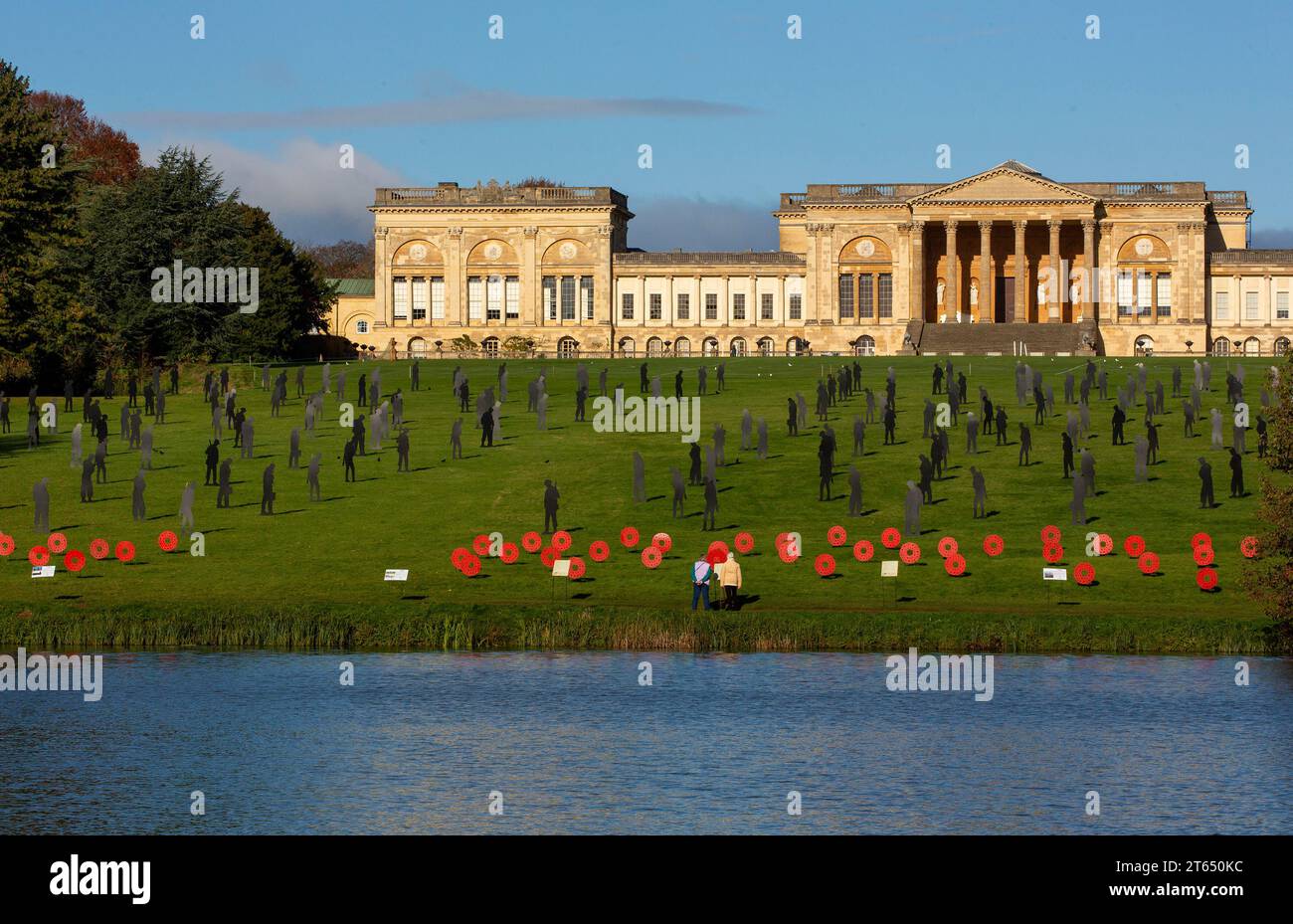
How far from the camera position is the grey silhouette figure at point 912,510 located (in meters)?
54.2

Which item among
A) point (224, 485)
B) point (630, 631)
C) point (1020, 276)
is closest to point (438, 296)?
point (1020, 276)

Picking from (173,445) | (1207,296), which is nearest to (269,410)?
(173,445)

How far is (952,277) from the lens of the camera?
140 m

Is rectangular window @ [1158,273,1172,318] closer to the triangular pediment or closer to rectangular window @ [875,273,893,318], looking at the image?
the triangular pediment

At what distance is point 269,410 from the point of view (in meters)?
82.2

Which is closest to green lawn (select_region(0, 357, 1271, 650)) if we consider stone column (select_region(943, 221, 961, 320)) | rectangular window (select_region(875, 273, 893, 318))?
stone column (select_region(943, 221, 961, 320))

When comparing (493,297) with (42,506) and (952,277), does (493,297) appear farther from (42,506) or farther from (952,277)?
(42,506)

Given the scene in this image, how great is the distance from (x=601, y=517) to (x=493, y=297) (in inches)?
3600

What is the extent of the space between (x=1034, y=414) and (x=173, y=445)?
112ft

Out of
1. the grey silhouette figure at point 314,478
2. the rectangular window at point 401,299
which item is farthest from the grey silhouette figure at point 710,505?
the rectangular window at point 401,299

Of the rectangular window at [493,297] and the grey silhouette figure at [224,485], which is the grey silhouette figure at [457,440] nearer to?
the grey silhouette figure at [224,485]

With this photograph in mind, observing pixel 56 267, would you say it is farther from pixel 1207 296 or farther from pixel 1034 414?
pixel 1207 296

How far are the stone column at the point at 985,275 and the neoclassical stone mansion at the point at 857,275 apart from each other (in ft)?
0.61
